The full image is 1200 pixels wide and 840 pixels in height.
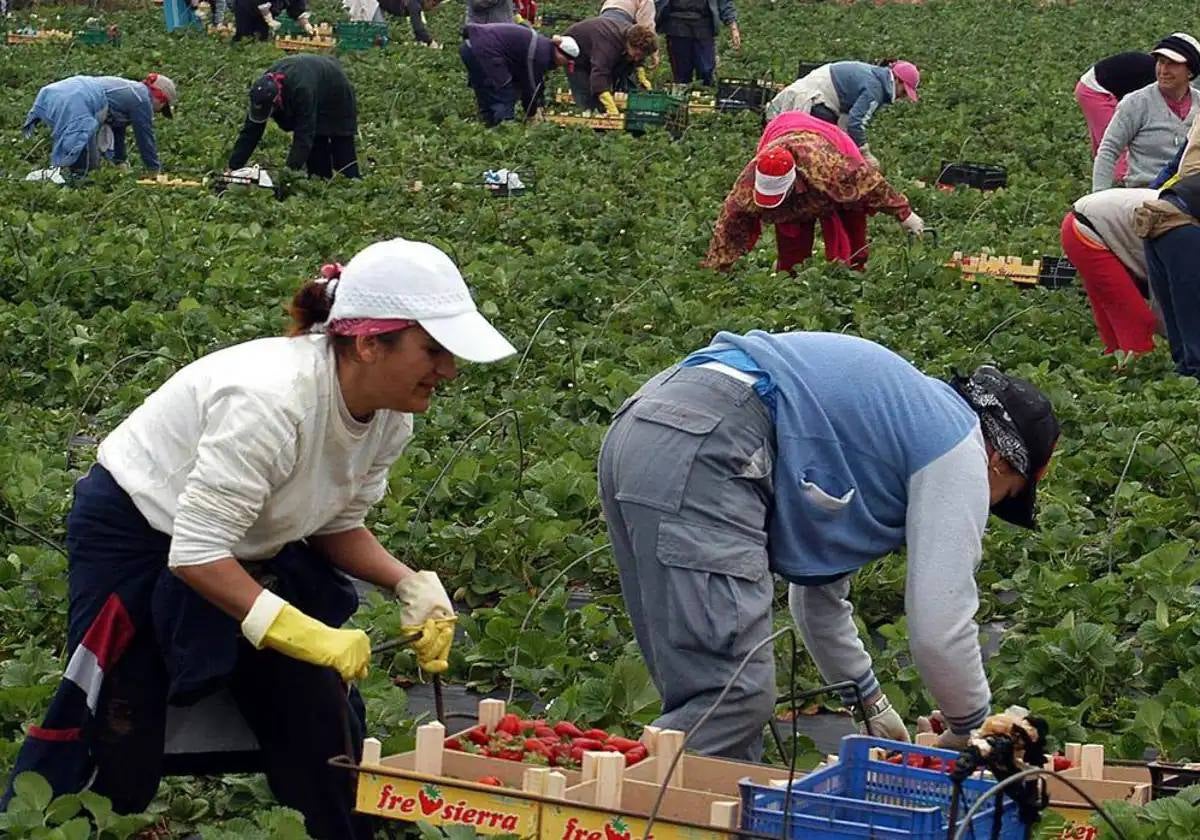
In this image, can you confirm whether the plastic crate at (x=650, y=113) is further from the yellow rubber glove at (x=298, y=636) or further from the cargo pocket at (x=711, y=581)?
the yellow rubber glove at (x=298, y=636)

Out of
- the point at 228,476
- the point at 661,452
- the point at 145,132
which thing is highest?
the point at 228,476

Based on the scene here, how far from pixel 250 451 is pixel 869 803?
3.36ft

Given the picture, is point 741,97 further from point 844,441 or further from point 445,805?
point 445,805

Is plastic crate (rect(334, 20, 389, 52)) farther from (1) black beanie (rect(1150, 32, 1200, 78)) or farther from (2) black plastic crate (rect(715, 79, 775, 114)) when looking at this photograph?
(1) black beanie (rect(1150, 32, 1200, 78))

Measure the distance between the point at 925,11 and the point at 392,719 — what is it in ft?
81.4

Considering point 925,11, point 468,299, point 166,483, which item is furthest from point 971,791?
point 925,11

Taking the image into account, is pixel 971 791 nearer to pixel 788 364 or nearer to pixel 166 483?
pixel 788 364

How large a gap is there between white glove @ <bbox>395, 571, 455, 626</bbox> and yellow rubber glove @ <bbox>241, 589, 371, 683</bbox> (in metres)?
0.28

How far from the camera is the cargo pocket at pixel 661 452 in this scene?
3477 mm

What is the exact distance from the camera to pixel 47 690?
433cm

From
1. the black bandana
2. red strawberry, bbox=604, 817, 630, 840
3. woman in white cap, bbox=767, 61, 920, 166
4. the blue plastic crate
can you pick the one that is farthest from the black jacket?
red strawberry, bbox=604, 817, 630, 840

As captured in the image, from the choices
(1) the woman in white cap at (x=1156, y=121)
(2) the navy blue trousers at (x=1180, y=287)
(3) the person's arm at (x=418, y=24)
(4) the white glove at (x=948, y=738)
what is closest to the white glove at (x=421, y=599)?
(4) the white glove at (x=948, y=738)

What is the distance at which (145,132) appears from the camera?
43.3 feet

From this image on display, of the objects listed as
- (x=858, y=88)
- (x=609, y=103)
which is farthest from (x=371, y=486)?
(x=609, y=103)
